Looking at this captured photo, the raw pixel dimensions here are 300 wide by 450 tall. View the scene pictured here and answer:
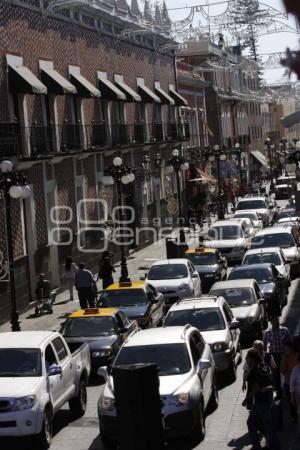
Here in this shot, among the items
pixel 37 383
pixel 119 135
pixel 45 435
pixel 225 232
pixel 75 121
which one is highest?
pixel 75 121

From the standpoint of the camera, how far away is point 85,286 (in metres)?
29.1

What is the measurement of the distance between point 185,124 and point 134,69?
32.8 feet

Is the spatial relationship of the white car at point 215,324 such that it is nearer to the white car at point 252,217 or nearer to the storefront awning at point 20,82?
the storefront awning at point 20,82

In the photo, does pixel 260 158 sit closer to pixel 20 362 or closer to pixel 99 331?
pixel 99 331

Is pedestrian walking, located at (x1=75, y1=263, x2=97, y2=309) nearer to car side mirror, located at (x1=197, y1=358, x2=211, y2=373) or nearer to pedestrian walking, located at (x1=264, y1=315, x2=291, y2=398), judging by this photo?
pedestrian walking, located at (x1=264, y1=315, x2=291, y2=398)

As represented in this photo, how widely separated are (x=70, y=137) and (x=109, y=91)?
20.8 feet

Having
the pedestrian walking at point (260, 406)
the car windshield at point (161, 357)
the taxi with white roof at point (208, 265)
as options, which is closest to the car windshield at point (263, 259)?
the taxi with white roof at point (208, 265)

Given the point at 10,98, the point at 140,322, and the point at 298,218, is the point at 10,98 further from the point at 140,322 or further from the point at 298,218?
the point at 298,218

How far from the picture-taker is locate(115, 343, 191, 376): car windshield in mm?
14969

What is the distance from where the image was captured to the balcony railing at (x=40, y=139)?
32062 millimetres

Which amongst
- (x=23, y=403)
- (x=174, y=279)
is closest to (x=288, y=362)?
(x=23, y=403)

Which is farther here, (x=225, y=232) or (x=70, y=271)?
(x=225, y=232)

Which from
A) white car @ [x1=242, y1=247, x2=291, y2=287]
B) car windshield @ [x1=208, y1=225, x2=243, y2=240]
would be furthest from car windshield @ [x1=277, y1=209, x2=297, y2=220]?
white car @ [x1=242, y1=247, x2=291, y2=287]

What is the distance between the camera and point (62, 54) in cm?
3806
